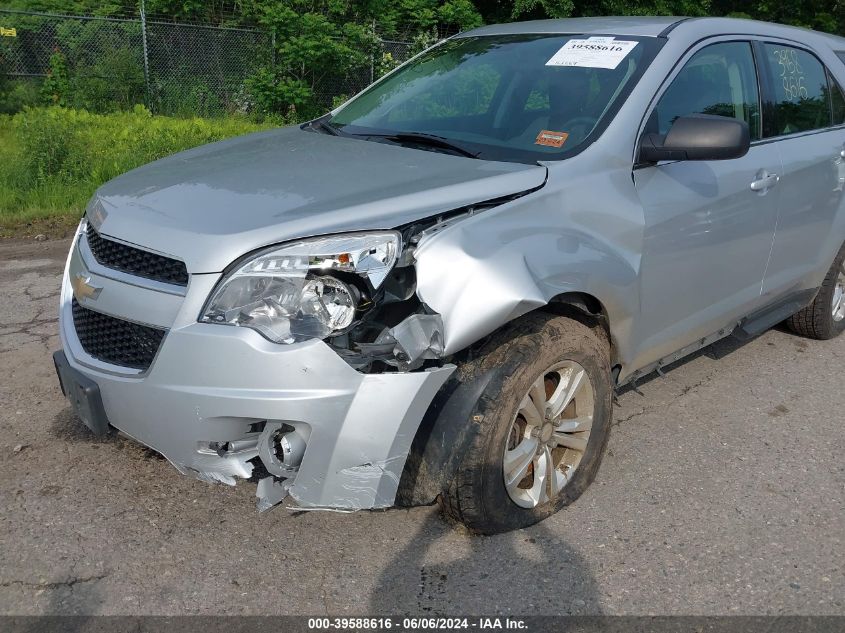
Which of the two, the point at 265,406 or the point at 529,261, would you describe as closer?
the point at 265,406

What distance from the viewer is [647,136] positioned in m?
3.31

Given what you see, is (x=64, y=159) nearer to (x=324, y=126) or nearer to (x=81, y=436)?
(x=324, y=126)

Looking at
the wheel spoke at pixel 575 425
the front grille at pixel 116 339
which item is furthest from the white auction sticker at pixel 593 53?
the front grille at pixel 116 339

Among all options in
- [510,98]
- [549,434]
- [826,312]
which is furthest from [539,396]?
[826,312]

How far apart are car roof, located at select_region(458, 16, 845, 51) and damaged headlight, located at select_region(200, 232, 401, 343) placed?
190 centimetres

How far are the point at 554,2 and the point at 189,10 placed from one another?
7.79 meters

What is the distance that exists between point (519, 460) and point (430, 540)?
44cm

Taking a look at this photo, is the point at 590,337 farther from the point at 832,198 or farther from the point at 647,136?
the point at 832,198

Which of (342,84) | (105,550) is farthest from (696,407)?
(342,84)

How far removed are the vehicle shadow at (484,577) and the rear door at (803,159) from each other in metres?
2.05

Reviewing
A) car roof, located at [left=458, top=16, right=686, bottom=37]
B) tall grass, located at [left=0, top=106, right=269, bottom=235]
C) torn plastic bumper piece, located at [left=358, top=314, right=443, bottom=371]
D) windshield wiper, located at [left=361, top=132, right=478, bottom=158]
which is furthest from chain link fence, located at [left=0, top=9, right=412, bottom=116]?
torn plastic bumper piece, located at [left=358, top=314, right=443, bottom=371]

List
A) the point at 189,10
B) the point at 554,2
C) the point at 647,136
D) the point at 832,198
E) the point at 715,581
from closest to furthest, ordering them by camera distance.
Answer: the point at 715,581
the point at 647,136
the point at 832,198
the point at 189,10
the point at 554,2

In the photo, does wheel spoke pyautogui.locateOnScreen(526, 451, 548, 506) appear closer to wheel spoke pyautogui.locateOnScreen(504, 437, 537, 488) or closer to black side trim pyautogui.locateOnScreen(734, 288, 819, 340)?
wheel spoke pyautogui.locateOnScreen(504, 437, 537, 488)

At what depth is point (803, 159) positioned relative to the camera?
164 inches
